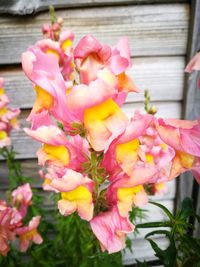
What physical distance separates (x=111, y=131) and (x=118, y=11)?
2.85 feet

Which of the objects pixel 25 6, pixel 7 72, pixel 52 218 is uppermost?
pixel 25 6

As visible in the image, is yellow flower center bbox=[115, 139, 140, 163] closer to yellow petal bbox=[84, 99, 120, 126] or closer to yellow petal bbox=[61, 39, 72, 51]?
yellow petal bbox=[84, 99, 120, 126]

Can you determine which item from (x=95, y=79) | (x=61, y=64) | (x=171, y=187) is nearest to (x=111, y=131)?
(x=95, y=79)

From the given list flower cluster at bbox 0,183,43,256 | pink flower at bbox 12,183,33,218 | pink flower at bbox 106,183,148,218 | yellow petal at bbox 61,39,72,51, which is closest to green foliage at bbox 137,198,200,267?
pink flower at bbox 106,183,148,218

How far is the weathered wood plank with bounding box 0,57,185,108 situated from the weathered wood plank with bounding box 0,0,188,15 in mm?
209

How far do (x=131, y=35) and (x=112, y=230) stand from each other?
90cm

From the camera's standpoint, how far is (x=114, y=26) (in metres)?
1.26

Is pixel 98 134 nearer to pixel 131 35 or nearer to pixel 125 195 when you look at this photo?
pixel 125 195

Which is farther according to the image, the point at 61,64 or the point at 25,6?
the point at 25,6

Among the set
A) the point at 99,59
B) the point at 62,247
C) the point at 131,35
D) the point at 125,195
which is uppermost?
the point at 99,59

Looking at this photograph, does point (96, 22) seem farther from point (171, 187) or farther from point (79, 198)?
point (79, 198)

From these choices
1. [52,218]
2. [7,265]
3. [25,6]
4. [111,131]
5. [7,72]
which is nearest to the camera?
[111,131]

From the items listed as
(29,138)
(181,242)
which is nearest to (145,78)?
(29,138)

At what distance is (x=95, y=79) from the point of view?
1.67 feet
